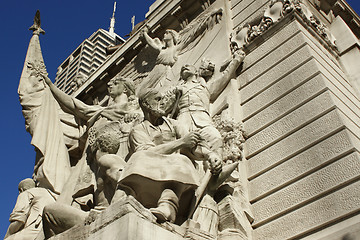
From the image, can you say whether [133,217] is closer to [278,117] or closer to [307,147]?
[307,147]

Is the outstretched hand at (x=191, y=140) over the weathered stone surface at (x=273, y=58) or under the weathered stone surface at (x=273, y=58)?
under

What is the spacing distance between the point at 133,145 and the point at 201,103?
6.78 feet

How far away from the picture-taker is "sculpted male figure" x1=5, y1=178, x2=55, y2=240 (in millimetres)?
7824

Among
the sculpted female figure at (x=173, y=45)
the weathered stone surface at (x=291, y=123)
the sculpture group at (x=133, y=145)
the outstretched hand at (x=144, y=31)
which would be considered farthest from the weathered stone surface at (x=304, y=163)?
the outstretched hand at (x=144, y=31)

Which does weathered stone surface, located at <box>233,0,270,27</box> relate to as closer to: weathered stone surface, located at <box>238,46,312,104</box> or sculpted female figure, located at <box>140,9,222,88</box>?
sculpted female figure, located at <box>140,9,222,88</box>

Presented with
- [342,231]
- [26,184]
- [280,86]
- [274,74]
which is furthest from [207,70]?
[26,184]

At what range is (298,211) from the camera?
5.33 meters

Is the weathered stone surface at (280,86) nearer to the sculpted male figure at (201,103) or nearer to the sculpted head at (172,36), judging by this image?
the sculpted male figure at (201,103)

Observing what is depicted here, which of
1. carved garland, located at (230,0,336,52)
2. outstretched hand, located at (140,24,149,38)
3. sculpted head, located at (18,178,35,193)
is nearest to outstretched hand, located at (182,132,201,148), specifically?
carved garland, located at (230,0,336,52)

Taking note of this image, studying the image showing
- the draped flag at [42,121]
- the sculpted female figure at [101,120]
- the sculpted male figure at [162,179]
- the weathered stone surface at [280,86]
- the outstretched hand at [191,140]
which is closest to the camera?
the sculpted male figure at [162,179]

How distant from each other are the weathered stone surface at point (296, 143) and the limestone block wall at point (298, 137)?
0.02 metres

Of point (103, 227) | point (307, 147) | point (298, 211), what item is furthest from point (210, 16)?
point (103, 227)

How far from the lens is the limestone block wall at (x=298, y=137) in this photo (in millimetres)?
5098

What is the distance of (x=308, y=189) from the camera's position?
5.39 meters
